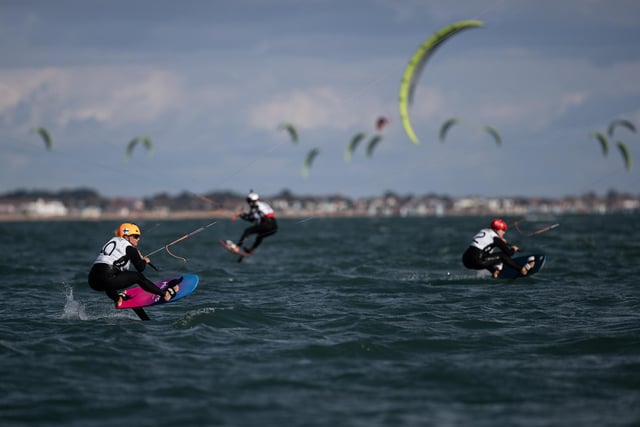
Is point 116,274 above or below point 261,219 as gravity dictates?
below

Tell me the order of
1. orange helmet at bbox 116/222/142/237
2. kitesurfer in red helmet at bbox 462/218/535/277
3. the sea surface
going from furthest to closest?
kitesurfer in red helmet at bbox 462/218/535/277, orange helmet at bbox 116/222/142/237, the sea surface

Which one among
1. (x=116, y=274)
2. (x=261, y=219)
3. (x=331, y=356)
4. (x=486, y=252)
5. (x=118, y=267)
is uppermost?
(x=261, y=219)

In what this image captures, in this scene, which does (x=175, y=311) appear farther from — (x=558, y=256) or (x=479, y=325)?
(x=558, y=256)

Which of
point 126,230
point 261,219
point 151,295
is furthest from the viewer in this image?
point 261,219

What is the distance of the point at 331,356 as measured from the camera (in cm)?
1173

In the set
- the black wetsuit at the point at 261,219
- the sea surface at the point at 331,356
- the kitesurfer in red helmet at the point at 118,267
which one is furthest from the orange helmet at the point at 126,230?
the black wetsuit at the point at 261,219

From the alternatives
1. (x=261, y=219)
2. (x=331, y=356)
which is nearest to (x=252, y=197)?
(x=261, y=219)

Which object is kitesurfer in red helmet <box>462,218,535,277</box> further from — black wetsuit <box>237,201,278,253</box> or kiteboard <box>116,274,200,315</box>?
kiteboard <box>116,274,200,315</box>

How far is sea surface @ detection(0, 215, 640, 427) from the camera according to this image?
9.03m

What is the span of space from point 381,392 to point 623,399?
2883 millimetres

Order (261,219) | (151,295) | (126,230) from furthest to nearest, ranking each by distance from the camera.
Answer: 1. (261,219)
2. (151,295)
3. (126,230)

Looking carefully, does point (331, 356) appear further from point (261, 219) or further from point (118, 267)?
point (261, 219)

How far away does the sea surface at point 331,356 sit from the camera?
9031mm


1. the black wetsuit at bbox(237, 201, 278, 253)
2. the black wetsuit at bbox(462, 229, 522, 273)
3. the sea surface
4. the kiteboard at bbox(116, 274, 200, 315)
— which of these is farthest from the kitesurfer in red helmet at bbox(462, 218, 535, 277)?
the kiteboard at bbox(116, 274, 200, 315)
